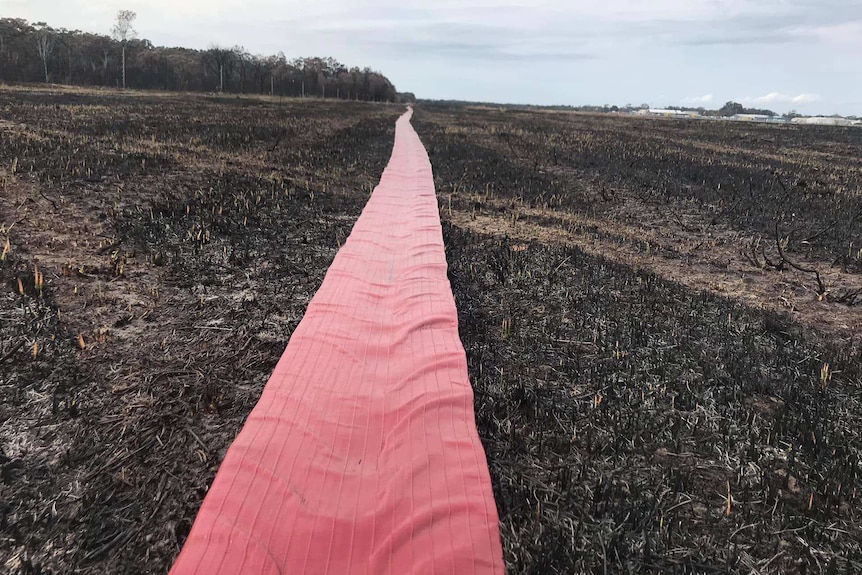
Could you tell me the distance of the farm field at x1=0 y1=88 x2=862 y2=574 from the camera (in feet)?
9.77

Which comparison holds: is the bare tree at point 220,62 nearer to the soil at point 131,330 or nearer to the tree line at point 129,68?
the tree line at point 129,68

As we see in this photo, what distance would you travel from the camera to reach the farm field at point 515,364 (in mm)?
2977

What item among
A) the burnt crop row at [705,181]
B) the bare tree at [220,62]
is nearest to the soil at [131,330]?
the burnt crop row at [705,181]

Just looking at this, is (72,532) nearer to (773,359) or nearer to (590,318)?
(590,318)

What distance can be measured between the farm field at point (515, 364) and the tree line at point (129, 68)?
61.0 m

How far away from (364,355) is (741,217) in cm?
1070

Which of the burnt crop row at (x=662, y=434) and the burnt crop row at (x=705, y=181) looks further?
the burnt crop row at (x=705, y=181)

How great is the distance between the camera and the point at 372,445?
364cm

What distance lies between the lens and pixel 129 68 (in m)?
68.5

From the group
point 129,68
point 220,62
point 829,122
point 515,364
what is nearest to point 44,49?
point 129,68

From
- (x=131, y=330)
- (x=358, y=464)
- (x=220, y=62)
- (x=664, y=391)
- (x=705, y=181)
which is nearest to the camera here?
(x=358, y=464)

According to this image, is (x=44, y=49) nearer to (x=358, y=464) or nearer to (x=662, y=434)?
(x=358, y=464)

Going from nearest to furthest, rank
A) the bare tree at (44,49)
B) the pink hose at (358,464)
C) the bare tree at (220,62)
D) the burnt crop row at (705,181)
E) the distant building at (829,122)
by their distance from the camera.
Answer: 1. the pink hose at (358,464)
2. the burnt crop row at (705,181)
3. the bare tree at (44,49)
4. the distant building at (829,122)
5. the bare tree at (220,62)

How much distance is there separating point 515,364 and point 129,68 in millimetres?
82590
